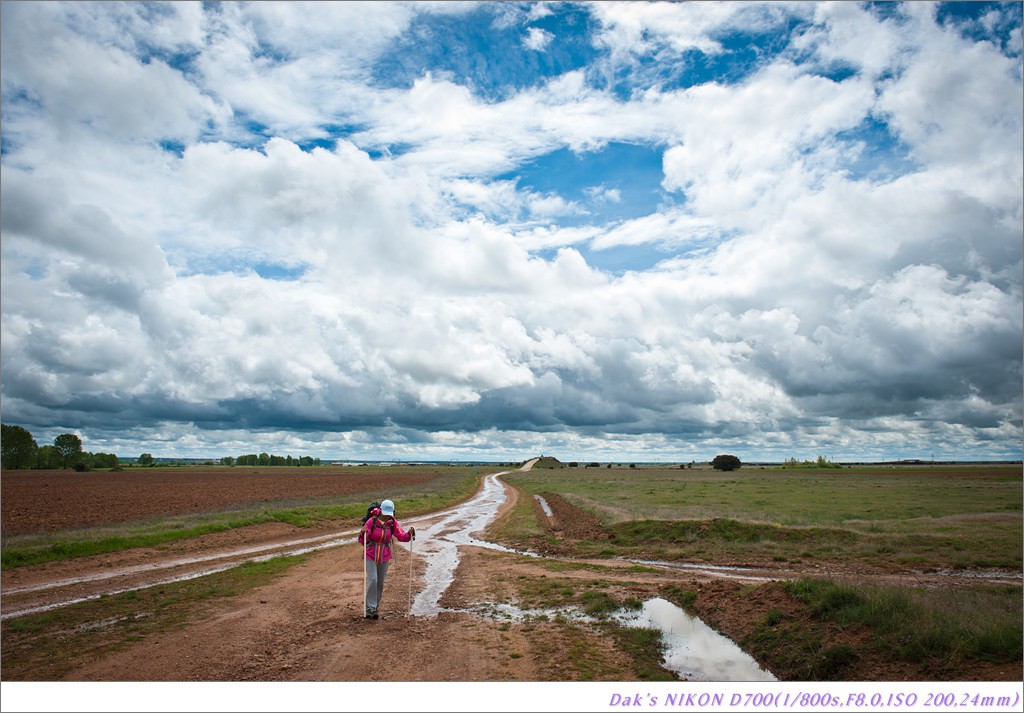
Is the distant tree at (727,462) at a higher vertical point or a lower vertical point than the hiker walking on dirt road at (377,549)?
lower

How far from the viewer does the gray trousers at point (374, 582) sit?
1242 centimetres

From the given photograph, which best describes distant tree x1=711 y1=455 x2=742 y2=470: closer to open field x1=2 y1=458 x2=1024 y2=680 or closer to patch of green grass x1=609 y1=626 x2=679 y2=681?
open field x1=2 y1=458 x2=1024 y2=680

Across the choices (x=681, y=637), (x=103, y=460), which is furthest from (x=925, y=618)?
(x=103, y=460)

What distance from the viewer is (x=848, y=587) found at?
1138cm

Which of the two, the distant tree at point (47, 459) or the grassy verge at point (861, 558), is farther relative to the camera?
the distant tree at point (47, 459)

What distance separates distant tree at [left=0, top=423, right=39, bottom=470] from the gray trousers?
159 meters

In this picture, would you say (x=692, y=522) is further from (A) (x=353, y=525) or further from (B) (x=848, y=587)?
(A) (x=353, y=525)

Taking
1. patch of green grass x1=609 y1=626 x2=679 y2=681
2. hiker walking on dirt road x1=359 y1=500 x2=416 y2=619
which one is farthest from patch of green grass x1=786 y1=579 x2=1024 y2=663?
hiker walking on dirt road x1=359 y1=500 x2=416 y2=619

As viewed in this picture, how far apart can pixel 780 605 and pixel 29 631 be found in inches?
610

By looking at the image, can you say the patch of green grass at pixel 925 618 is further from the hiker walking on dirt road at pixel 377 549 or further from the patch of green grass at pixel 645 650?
the hiker walking on dirt road at pixel 377 549

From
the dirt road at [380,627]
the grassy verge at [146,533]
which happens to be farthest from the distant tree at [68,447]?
the dirt road at [380,627]

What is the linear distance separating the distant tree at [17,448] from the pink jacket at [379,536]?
15846 centimetres

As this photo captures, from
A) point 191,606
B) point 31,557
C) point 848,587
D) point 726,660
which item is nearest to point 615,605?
point 726,660

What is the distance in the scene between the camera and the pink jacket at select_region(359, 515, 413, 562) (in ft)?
41.3
